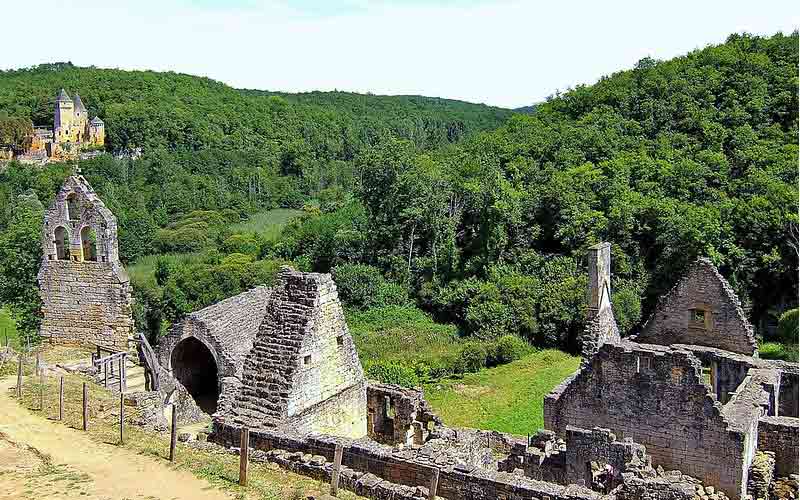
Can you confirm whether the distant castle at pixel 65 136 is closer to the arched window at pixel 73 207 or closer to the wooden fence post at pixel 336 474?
the arched window at pixel 73 207

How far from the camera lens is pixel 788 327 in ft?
100

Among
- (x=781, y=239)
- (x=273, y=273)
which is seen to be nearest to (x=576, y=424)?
(x=781, y=239)

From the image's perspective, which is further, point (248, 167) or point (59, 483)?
point (248, 167)

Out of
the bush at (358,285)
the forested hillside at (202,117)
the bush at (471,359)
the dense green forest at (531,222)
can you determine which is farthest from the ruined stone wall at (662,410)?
the forested hillside at (202,117)

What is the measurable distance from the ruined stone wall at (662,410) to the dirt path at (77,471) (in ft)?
19.7

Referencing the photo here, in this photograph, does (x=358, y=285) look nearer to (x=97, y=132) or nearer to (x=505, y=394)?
(x=505, y=394)

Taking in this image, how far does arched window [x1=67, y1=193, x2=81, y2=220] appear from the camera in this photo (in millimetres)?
19859

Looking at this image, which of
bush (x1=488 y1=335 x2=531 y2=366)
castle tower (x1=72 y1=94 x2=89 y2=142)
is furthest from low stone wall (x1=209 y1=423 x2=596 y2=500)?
castle tower (x1=72 y1=94 x2=89 y2=142)

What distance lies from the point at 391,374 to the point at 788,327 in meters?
15.2

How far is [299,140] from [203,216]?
36.9 metres

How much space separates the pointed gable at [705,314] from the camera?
16031mm

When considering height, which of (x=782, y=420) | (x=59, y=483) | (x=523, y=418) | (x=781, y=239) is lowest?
(x=523, y=418)

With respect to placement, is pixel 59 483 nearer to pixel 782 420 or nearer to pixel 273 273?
pixel 782 420

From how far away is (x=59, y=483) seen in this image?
37.3 feet
